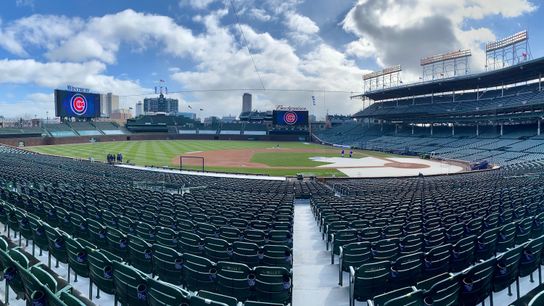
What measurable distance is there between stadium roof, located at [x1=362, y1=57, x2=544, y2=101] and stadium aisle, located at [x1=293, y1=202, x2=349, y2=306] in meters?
55.8

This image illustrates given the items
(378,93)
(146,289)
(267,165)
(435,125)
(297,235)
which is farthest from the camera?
(378,93)

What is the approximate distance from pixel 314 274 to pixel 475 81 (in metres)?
Answer: 74.4

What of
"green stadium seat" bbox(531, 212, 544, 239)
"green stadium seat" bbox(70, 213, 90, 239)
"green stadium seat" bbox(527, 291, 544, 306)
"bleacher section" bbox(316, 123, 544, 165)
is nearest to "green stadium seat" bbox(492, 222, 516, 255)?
"green stadium seat" bbox(531, 212, 544, 239)

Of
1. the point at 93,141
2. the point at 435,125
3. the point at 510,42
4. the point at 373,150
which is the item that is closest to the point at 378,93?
the point at 435,125

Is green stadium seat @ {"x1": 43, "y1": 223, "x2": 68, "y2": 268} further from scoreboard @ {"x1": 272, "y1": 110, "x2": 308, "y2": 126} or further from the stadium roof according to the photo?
scoreboard @ {"x1": 272, "y1": 110, "x2": 308, "y2": 126}

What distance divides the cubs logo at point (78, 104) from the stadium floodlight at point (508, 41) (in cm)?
9180

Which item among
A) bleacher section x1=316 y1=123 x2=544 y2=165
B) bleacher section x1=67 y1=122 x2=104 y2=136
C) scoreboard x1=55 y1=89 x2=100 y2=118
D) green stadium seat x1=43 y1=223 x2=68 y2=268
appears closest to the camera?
green stadium seat x1=43 y1=223 x2=68 y2=268

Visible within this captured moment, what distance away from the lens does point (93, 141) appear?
78688mm

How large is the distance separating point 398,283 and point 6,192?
1419 centimetres

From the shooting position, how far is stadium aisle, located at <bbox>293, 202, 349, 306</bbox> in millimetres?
6562

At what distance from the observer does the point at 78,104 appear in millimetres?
78188

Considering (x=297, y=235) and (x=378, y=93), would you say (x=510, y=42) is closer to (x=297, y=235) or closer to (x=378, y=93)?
(x=378, y=93)

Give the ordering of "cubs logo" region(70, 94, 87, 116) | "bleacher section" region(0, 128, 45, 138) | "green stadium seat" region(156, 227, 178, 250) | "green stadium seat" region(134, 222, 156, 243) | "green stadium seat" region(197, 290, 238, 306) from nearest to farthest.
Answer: "green stadium seat" region(197, 290, 238, 306) < "green stadium seat" region(156, 227, 178, 250) < "green stadium seat" region(134, 222, 156, 243) < "bleacher section" region(0, 128, 45, 138) < "cubs logo" region(70, 94, 87, 116)

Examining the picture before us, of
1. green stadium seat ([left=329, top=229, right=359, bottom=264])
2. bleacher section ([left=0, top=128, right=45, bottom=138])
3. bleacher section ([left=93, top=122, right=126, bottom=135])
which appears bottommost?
green stadium seat ([left=329, top=229, right=359, bottom=264])
